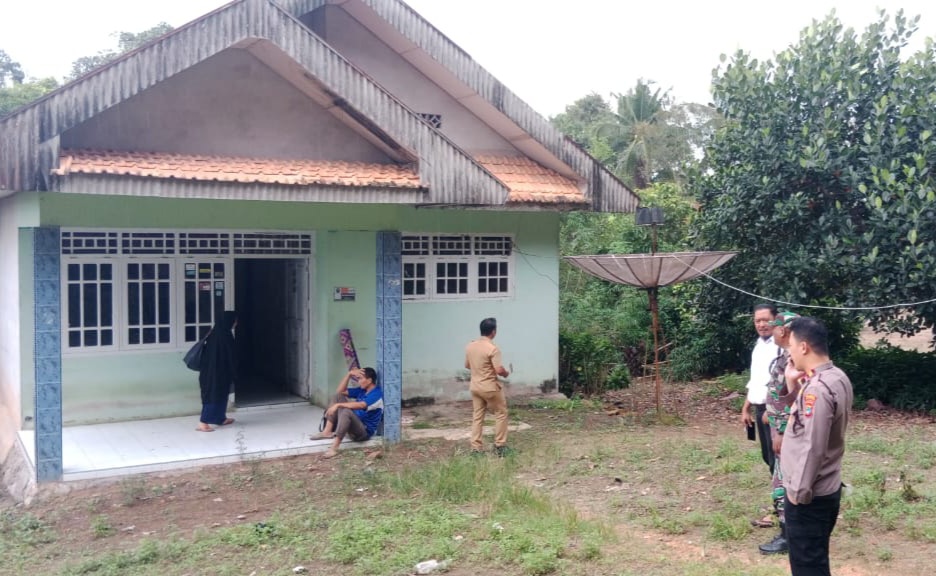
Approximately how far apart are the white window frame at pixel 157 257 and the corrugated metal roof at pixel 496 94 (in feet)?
9.29

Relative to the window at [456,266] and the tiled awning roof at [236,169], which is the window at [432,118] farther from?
the tiled awning roof at [236,169]

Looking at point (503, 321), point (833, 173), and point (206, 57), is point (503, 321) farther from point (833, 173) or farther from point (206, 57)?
point (206, 57)

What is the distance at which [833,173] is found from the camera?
1141 cm

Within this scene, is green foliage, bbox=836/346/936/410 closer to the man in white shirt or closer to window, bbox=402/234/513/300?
window, bbox=402/234/513/300

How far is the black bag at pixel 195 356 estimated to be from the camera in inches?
366

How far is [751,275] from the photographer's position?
1273cm

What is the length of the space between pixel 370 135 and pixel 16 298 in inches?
165

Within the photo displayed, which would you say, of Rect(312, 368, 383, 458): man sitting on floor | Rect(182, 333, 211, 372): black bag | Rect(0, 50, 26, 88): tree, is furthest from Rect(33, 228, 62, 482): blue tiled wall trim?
Rect(0, 50, 26, 88): tree

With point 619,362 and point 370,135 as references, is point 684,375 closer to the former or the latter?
point 619,362

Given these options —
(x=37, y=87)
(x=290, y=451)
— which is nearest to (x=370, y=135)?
(x=290, y=451)

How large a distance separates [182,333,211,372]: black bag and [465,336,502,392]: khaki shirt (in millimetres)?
3041

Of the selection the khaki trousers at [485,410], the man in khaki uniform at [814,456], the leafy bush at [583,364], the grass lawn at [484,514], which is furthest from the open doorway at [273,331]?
the man in khaki uniform at [814,456]

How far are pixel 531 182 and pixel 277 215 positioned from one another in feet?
11.7

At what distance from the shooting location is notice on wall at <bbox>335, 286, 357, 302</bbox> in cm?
1060
